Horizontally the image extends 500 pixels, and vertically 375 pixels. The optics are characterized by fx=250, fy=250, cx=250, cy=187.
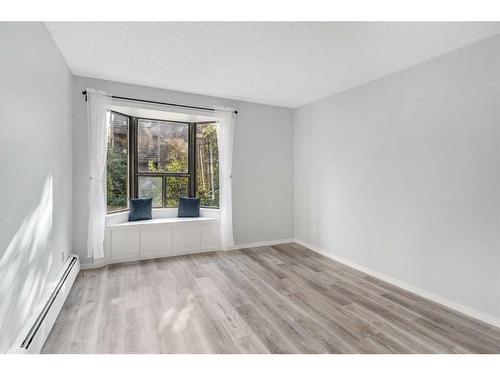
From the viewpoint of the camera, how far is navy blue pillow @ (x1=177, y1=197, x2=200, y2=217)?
4.30 metres

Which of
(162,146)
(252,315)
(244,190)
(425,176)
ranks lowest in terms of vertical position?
(252,315)

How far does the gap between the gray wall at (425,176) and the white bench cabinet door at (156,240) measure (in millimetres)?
2538

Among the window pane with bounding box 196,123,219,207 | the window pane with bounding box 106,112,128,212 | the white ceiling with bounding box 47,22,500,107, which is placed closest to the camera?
the white ceiling with bounding box 47,22,500,107

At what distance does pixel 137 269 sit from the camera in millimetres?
3387

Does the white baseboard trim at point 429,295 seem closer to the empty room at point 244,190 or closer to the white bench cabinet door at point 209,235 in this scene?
the empty room at point 244,190

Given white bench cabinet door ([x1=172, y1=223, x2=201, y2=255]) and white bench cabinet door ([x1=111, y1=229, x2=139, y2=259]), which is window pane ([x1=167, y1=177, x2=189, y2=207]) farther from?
white bench cabinet door ([x1=111, y1=229, x2=139, y2=259])

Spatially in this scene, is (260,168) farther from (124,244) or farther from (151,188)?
(124,244)

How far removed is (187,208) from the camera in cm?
431

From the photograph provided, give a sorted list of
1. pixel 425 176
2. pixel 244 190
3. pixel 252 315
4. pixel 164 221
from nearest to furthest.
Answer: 1. pixel 252 315
2. pixel 425 176
3. pixel 164 221
4. pixel 244 190

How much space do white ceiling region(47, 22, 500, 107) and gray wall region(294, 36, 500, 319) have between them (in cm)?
30

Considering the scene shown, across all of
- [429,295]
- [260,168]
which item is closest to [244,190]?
[260,168]

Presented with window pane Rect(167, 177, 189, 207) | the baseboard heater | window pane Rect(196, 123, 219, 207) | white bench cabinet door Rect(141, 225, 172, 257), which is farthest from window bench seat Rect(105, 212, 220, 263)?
the baseboard heater

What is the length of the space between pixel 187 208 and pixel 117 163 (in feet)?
4.29

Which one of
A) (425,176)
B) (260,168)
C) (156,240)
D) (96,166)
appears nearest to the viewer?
(425,176)
